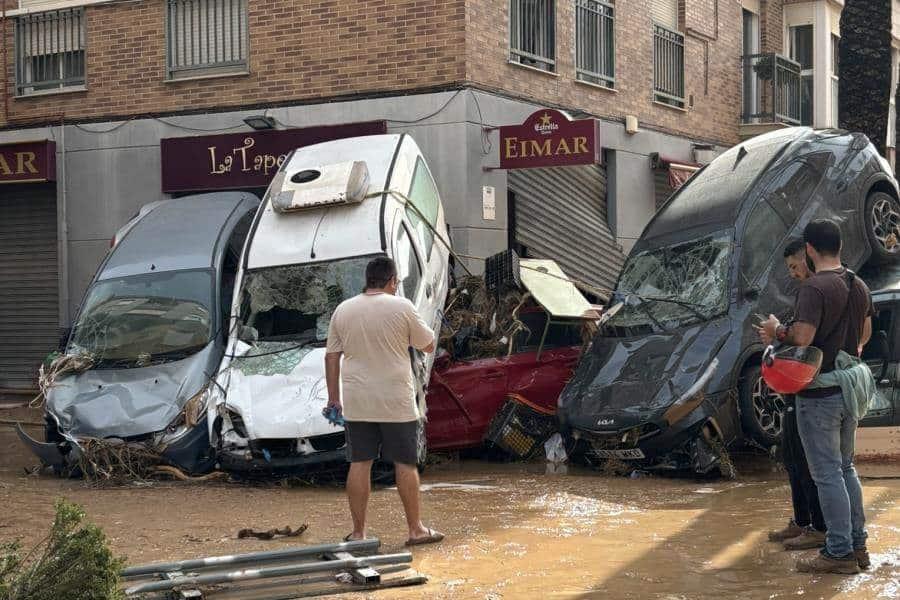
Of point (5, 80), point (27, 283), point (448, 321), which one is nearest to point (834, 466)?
point (448, 321)

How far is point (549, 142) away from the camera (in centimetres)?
1496

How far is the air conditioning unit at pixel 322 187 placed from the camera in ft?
38.3

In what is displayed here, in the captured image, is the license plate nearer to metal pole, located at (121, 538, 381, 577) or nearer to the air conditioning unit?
Answer: the air conditioning unit

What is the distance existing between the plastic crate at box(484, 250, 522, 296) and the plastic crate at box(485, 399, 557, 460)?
54.9 inches

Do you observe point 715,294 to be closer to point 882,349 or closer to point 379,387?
point 882,349

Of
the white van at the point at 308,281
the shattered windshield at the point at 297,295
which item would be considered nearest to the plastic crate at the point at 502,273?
the white van at the point at 308,281

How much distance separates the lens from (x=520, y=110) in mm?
16016

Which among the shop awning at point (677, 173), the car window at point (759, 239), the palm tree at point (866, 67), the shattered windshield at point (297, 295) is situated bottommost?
the shattered windshield at point (297, 295)

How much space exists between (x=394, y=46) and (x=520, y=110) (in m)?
1.78

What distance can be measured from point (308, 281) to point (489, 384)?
76.8 inches

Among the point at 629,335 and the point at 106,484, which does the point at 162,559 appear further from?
the point at 629,335

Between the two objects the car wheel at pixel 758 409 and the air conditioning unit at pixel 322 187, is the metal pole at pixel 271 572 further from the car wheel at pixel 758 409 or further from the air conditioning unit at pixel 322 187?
the air conditioning unit at pixel 322 187

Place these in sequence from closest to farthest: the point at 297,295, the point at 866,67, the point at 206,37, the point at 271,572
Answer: the point at 271,572, the point at 297,295, the point at 866,67, the point at 206,37

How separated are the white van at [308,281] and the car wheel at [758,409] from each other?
2.70 metres
